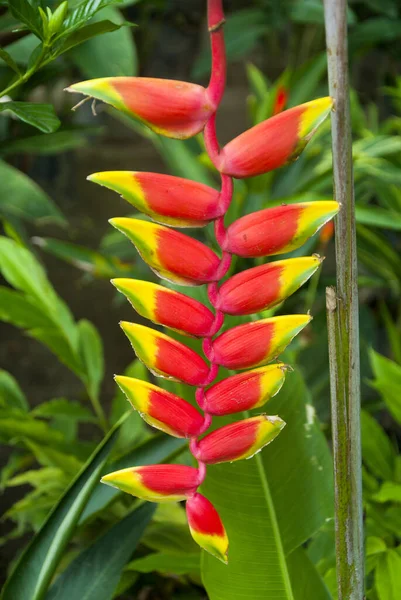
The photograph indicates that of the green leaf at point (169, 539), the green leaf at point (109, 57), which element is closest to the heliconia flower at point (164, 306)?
the green leaf at point (169, 539)

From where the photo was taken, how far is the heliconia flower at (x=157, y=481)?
11.4 inches

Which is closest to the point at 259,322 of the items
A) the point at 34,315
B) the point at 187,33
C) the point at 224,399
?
the point at 224,399

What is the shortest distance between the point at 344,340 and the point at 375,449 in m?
0.48

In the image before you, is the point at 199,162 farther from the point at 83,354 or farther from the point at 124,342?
the point at 124,342

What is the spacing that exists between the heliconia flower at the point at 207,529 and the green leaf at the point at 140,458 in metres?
0.24

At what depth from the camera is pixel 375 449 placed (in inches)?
30.1

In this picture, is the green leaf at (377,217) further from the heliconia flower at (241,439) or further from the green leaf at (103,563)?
the heliconia flower at (241,439)

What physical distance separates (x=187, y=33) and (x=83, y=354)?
2218 millimetres

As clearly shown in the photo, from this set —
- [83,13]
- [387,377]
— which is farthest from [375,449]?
[83,13]

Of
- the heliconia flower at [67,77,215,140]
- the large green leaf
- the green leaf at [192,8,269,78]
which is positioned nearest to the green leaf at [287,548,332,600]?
the large green leaf

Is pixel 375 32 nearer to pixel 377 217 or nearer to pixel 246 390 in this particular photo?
pixel 377 217

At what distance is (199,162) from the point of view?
100 centimetres

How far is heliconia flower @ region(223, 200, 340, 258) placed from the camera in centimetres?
28

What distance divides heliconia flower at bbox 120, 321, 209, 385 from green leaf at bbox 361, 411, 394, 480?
1.66 feet
